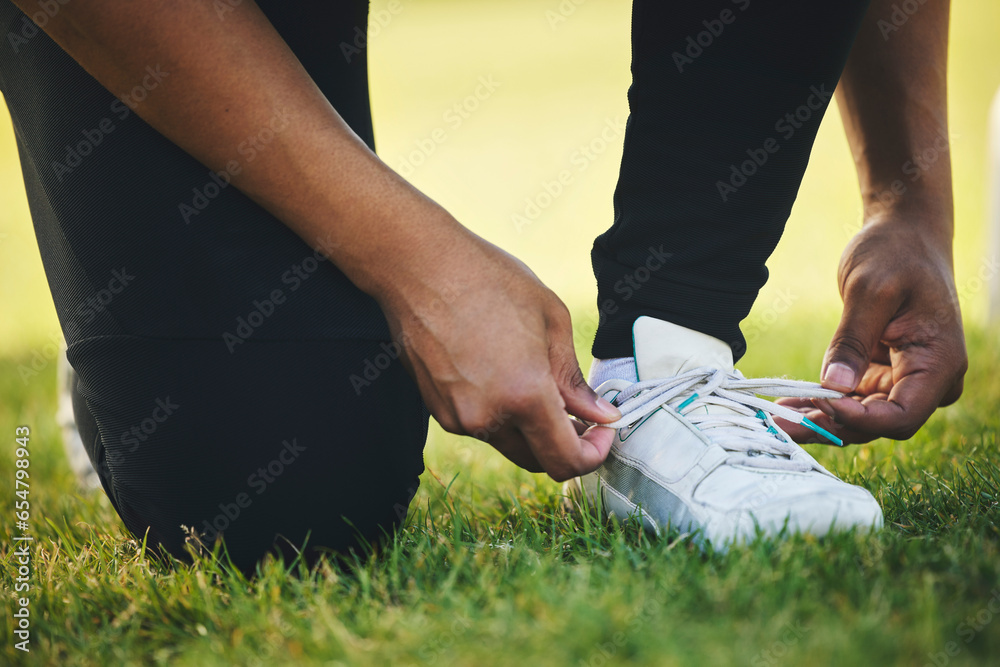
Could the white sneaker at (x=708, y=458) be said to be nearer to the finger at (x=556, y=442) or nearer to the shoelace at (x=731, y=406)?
the shoelace at (x=731, y=406)

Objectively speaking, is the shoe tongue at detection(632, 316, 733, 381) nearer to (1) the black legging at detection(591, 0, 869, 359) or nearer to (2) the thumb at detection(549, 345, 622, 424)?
(1) the black legging at detection(591, 0, 869, 359)

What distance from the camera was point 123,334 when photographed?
1.30 meters

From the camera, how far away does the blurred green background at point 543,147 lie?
6.05m

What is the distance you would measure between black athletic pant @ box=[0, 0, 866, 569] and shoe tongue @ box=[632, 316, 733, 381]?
0.03 meters

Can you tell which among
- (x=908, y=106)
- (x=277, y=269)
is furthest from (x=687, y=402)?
(x=908, y=106)

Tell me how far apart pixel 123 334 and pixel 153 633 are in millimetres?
511

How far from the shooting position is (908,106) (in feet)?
5.38

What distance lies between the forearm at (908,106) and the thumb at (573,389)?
34.9 inches

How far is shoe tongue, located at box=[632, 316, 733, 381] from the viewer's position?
137 centimetres

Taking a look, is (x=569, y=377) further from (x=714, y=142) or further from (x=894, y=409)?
(x=894, y=409)

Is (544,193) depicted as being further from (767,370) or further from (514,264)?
(514,264)

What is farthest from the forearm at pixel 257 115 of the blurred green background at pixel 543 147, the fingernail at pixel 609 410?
the blurred green background at pixel 543 147

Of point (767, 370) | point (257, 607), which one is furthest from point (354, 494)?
point (767, 370)

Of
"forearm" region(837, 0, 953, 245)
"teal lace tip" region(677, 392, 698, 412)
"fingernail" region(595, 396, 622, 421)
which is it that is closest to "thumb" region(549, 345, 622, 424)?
"fingernail" region(595, 396, 622, 421)
